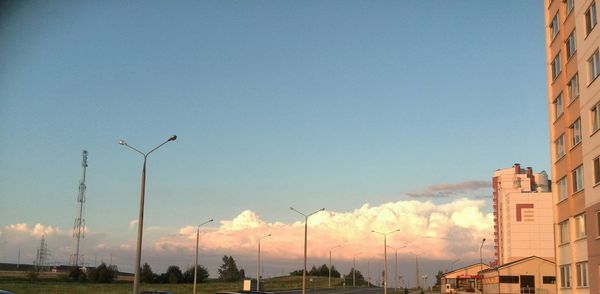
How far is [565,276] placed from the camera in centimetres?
4091

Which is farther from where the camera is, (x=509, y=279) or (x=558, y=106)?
(x=509, y=279)

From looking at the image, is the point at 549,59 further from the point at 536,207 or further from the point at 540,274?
the point at 536,207

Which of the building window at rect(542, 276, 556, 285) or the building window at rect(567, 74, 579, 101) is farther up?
the building window at rect(567, 74, 579, 101)

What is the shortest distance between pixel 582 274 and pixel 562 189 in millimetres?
6110

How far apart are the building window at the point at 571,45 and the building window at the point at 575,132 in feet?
14.7

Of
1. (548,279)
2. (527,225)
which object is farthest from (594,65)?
(527,225)

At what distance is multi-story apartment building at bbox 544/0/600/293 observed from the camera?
3469cm

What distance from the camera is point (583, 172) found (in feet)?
121

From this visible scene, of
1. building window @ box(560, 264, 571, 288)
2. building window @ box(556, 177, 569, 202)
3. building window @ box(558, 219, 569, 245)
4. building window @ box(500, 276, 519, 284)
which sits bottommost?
building window @ box(500, 276, 519, 284)

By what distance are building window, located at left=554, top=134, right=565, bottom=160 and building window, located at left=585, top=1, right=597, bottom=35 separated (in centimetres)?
791

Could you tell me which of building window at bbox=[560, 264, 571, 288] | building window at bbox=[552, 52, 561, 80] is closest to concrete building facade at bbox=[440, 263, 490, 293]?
building window at bbox=[560, 264, 571, 288]

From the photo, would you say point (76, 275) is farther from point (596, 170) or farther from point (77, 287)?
point (596, 170)

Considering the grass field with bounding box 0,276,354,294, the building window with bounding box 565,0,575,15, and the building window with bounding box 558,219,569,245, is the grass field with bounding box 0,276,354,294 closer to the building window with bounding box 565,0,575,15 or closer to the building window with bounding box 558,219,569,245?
the building window with bounding box 558,219,569,245

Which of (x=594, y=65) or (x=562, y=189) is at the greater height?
(x=594, y=65)
